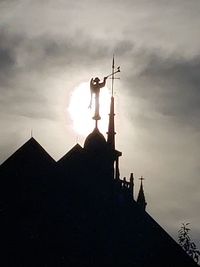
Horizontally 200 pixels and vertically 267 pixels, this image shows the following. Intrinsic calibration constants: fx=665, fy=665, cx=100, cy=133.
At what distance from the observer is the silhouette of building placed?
3006 cm

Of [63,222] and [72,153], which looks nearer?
[63,222]

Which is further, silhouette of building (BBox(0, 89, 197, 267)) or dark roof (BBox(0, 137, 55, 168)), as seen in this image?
dark roof (BBox(0, 137, 55, 168))

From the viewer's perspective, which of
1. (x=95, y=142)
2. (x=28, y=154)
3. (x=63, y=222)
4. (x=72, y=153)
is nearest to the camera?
(x=63, y=222)

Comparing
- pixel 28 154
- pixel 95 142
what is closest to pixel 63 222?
pixel 28 154

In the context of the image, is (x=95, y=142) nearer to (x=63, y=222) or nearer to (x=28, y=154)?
(x=28, y=154)

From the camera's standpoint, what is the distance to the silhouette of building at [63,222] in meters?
30.1

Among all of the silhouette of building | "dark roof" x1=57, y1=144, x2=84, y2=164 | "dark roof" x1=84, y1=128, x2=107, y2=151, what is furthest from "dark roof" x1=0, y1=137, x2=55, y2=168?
A: "dark roof" x1=84, y1=128, x2=107, y2=151

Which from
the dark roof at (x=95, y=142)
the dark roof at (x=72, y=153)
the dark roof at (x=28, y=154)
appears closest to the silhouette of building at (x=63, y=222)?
the dark roof at (x=28, y=154)

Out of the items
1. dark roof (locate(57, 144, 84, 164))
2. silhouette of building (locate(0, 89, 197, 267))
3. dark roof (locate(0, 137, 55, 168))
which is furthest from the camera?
dark roof (locate(57, 144, 84, 164))

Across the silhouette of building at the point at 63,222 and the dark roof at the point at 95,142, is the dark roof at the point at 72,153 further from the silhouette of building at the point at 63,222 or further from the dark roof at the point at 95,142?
the silhouette of building at the point at 63,222

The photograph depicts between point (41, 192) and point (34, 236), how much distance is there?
7.53 feet

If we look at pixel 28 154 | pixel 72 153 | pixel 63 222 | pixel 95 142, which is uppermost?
pixel 95 142

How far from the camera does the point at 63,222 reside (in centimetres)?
3120

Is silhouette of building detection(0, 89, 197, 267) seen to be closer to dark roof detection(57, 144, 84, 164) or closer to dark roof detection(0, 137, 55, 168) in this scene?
dark roof detection(0, 137, 55, 168)
